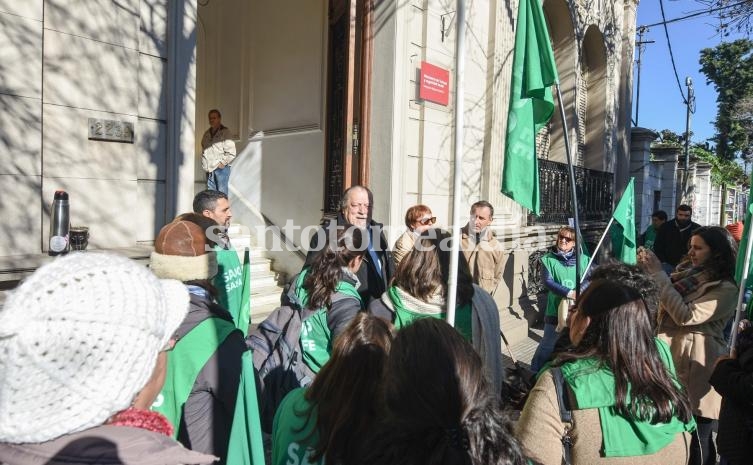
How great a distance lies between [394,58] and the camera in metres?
5.96

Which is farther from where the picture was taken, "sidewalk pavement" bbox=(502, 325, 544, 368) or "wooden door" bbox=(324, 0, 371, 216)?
"wooden door" bbox=(324, 0, 371, 216)

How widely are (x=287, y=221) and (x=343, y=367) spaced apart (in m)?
6.08

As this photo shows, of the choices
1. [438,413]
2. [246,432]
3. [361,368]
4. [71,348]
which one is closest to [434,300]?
[361,368]

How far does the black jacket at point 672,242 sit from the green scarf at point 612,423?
297 inches

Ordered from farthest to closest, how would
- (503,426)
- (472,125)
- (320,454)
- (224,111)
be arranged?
(224,111) < (472,125) < (320,454) < (503,426)

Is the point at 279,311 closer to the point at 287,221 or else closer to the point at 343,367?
the point at 343,367

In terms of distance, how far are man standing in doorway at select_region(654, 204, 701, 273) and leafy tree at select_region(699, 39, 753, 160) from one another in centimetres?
3256

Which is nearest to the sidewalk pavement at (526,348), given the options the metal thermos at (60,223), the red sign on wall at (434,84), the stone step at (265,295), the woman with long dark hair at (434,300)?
the stone step at (265,295)

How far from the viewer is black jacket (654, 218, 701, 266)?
8188 millimetres

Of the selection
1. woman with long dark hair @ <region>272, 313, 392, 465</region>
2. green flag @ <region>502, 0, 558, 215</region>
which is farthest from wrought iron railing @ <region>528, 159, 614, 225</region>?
woman with long dark hair @ <region>272, 313, 392, 465</region>

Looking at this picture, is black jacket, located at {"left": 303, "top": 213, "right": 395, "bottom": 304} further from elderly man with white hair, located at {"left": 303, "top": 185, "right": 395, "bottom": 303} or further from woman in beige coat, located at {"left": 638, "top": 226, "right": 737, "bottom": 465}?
woman in beige coat, located at {"left": 638, "top": 226, "right": 737, "bottom": 465}

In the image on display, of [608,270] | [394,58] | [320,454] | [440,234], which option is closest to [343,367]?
[320,454]

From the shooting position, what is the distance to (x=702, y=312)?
9.96 ft

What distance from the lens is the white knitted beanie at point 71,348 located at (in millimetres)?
894
